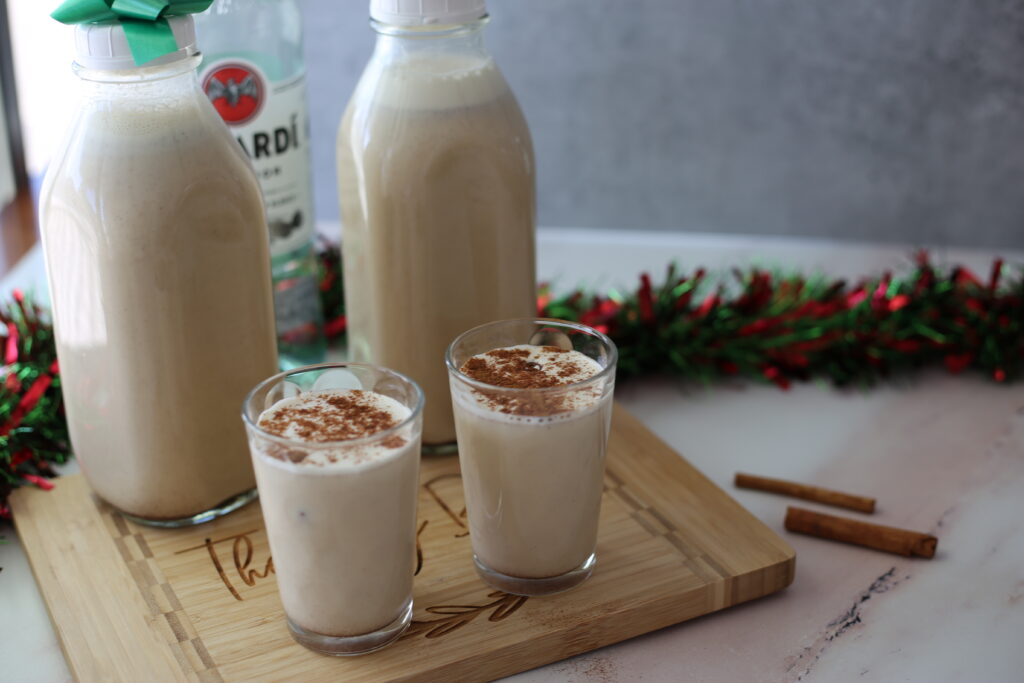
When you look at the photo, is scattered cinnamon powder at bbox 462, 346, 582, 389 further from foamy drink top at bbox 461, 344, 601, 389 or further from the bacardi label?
the bacardi label

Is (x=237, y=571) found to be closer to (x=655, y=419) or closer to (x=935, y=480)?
(x=655, y=419)

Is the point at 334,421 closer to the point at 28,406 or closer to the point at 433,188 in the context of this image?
the point at 433,188

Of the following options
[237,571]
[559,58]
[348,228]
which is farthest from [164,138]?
[559,58]

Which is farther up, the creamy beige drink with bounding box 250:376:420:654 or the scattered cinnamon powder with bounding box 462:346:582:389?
the scattered cinnamon powder with bounding box 462:346:582:389

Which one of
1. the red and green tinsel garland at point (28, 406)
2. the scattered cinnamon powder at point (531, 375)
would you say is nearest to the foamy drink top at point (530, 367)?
the scattered cinnamon powder at point (531, 375)

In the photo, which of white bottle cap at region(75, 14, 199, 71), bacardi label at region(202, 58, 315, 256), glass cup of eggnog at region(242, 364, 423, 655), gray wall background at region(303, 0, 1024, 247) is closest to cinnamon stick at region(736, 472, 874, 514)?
glass cup of eggnog at region(242, 364, 423, 655)

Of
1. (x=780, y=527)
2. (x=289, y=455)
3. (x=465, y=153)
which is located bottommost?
(x=780, y=527)
